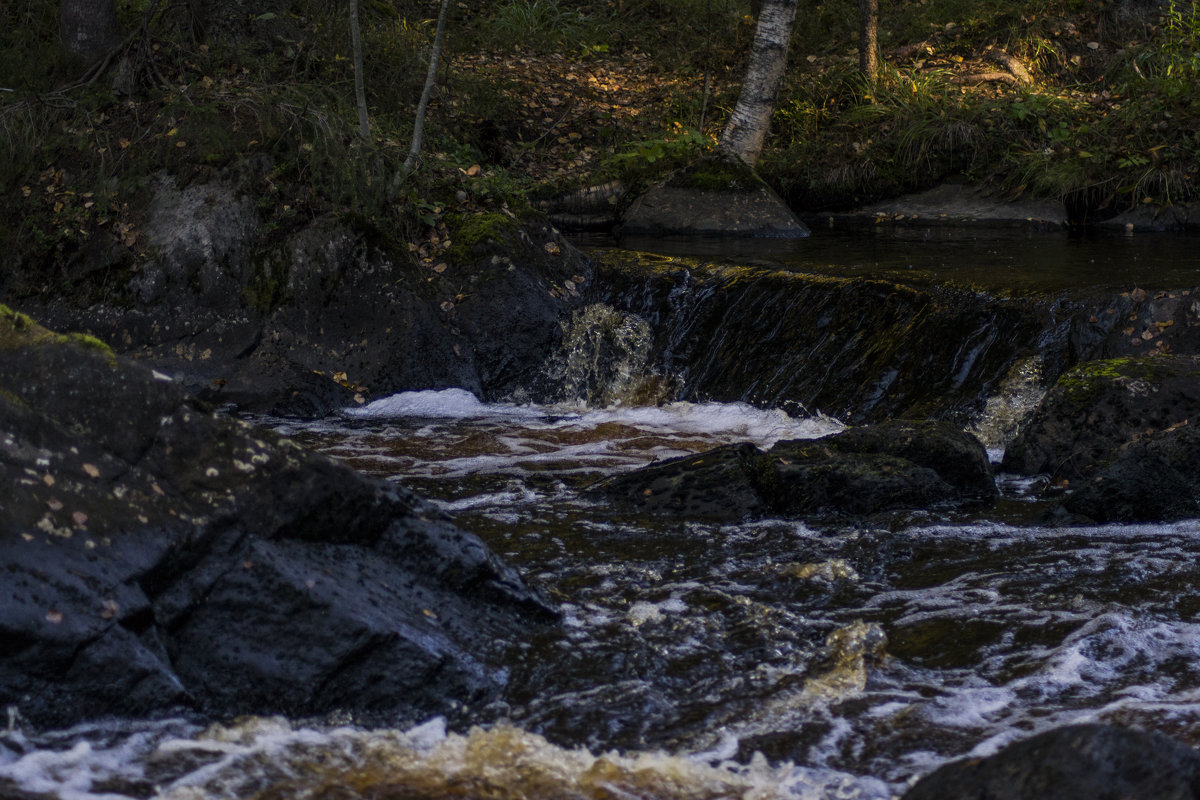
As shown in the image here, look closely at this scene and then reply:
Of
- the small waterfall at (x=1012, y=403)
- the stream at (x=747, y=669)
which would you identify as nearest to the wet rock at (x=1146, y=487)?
the stream at (x=747, y=669)

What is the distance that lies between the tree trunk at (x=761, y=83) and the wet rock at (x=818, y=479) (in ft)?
24.3

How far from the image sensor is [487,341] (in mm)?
8242

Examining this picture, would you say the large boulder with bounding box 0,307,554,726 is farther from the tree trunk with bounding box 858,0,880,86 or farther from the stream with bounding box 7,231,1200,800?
the tree trunk with bounding box 858,0,880,86

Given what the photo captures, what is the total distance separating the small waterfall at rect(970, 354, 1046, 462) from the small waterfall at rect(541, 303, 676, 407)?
2287 millimetres

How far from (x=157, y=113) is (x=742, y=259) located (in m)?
4.80

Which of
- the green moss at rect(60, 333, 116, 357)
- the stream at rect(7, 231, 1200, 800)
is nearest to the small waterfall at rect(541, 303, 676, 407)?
the stream at rect(7, 231, 1200, 800)

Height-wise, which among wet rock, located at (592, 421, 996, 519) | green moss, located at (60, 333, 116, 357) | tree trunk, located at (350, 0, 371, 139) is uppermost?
tree trunk, located at (350, 0, 371, 139)

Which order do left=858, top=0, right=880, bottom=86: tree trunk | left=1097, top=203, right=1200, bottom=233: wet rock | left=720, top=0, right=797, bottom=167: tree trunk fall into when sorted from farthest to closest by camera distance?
left=858, top=0, right=880, bottom=86: tree trunk, left=720, top=0, right=797, bottom=167: tree trunk, left=1097, top=203, right=1200, bottom=233: wet rock

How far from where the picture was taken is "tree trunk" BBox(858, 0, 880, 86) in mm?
13898

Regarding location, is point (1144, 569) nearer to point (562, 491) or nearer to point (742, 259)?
point (562, 491)

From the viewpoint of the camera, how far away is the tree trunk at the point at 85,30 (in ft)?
30.9

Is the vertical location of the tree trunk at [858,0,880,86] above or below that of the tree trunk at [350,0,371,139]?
above

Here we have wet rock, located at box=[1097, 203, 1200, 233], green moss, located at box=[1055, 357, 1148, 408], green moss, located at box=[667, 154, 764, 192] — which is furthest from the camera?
green moss, located at box=[667, 154, 764, 192]

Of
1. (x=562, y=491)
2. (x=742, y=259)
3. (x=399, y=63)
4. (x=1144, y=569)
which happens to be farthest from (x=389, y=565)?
(x=399, y=63)
